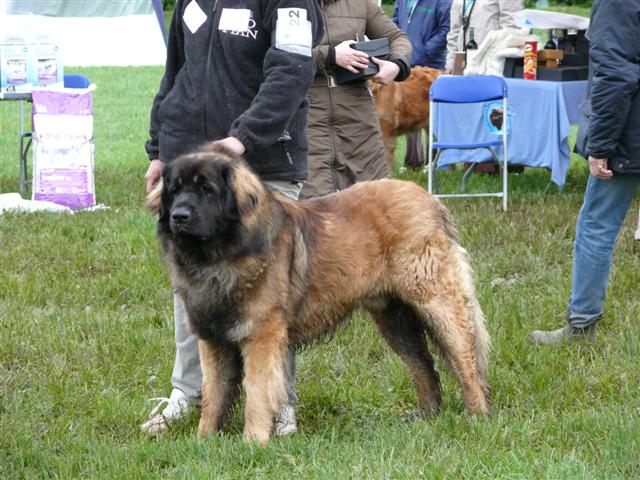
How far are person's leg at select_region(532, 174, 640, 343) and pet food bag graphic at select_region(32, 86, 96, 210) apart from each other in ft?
17.0

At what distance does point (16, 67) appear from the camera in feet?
31.6

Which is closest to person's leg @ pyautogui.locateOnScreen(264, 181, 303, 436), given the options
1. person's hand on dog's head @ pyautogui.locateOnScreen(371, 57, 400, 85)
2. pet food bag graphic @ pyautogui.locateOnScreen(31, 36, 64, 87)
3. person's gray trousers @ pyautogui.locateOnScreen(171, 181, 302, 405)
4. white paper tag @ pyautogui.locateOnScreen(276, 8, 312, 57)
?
person's gray trousers @ pyautogui.locateOnScreen(171, 181, 302, 405)

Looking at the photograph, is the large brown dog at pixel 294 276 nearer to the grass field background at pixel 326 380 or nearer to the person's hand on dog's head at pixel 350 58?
the grass field background at pixel 326 380

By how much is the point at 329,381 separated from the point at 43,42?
623cm

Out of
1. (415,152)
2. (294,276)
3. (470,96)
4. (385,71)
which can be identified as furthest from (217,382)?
(415,152)

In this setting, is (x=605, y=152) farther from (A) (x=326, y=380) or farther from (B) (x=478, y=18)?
(B) (x=478, y=18)

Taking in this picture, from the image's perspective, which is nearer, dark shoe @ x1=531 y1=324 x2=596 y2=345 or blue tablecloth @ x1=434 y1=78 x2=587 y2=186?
dark shoe @ x1=531 y1=324 x2=596 y2=345

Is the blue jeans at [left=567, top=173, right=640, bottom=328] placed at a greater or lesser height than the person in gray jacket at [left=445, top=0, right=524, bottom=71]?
lesser

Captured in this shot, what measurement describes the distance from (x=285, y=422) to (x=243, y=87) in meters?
1.44

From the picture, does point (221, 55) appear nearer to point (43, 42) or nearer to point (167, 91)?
point (167, 91)

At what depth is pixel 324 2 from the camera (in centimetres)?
550

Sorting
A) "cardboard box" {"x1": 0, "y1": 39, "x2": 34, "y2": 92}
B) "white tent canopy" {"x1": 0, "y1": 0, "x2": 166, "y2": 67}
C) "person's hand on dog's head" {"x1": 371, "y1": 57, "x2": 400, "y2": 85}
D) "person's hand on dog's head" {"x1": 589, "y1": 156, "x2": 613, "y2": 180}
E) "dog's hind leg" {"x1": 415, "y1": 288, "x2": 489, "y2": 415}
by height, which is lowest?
"white tent canopy" {"x1": 0, "y1": 0, "x2": 166, "y2": 67}

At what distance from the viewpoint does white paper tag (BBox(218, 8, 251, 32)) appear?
4.04 meters

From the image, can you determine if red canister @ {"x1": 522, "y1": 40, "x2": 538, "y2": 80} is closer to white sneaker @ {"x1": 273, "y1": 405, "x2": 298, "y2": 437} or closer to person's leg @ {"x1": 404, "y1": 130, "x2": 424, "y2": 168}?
A: person's leg @ {"x1": 404, "y1": 130, "x2": 424, "y2": 168}
